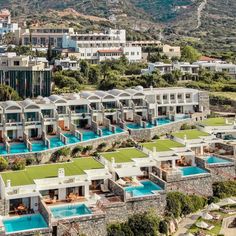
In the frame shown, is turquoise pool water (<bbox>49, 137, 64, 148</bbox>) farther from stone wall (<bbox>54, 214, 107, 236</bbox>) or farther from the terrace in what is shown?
stone wall (<bbox>54, 214, 107, 236</bbox>)

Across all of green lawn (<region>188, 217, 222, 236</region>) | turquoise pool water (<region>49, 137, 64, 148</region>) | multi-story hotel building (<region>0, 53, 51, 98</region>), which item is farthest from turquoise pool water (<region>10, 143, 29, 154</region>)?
multi-story hotel building (<region>0, 53, 51, 98</region>)

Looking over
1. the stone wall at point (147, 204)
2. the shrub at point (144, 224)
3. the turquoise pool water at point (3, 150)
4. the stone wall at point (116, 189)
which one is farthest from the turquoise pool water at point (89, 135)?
the shrub at point (144, 224)

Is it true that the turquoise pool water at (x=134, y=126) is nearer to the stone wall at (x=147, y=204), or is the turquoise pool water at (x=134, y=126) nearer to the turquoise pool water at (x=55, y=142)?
the turquoise pool water at (x=55, y=142)

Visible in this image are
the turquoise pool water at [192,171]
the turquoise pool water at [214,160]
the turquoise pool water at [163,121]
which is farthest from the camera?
the turquoise pool water at [163,121]

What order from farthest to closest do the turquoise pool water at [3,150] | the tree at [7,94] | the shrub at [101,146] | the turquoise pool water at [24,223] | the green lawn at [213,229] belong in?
the tree at [7,94]
the shrub at [101,146]
the turquoise pool water at [3,150]
the green lawn at [213,229]
the turquoise pool water at [24,223]

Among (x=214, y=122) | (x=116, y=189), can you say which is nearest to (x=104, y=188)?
(x=116, y=189)
